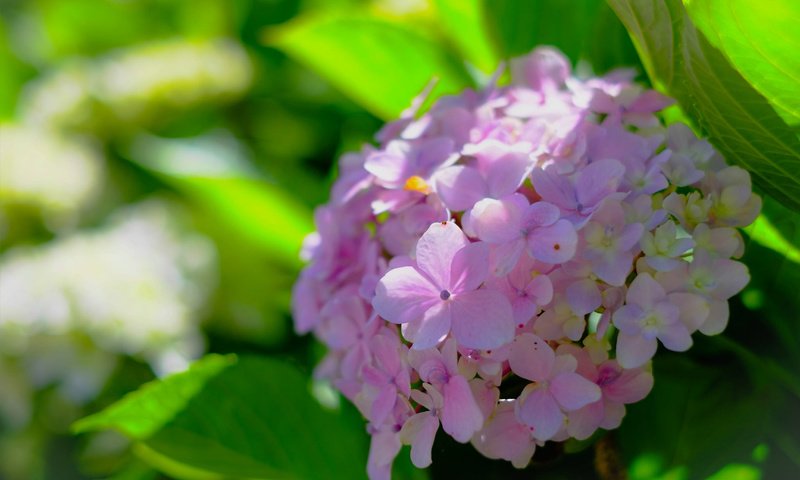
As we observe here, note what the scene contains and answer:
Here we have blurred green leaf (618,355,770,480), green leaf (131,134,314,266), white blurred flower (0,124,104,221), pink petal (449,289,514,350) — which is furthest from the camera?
Result: white blurred flower (0,124,104,221)

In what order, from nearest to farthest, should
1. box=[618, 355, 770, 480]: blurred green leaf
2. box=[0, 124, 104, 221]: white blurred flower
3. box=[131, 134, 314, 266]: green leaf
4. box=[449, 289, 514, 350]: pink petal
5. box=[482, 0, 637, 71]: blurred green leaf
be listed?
box=[449, 289, 514, 350]: pink petal → box=[618, 355, 770, 480]: blurred green leaf → box=[482, 0, 637, 71]: blurred green leaf → box=[131, 134, 314, 266]: green leaf → box=[0, 124, 104, 221]: white blurred flower

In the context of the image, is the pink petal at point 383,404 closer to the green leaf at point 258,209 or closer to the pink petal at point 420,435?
the pink petal at point 420,435

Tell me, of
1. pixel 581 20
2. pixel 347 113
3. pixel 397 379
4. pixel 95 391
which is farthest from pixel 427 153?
pixel 347 113

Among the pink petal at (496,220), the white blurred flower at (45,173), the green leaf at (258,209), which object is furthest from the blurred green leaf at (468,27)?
the white blurred flower at (45,173)

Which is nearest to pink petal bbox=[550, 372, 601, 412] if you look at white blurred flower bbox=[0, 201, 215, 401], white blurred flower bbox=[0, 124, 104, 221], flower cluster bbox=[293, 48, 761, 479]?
flower cluster bbox=[293, 48, 761, 479]

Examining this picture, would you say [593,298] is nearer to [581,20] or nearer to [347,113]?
[581,20]

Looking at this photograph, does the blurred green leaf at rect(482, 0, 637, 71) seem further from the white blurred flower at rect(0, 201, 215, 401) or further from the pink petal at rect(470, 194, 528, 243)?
the white blurred flower at rect(0, 201, 215, 401)
